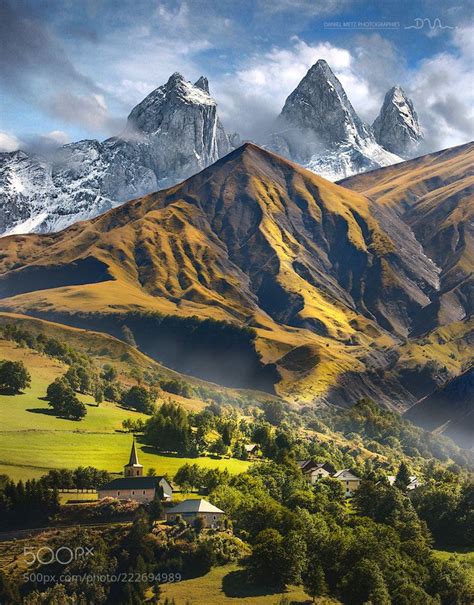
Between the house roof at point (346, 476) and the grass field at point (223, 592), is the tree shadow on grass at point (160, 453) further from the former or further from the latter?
the grass field at point (223, 592)

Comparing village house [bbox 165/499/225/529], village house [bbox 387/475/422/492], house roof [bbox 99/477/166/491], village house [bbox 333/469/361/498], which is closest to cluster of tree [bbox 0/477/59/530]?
house roof [bbox 99/477/166/491]

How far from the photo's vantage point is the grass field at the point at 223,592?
11525cm

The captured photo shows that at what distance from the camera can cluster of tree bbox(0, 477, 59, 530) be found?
440 ft

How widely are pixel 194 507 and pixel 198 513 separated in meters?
2.28

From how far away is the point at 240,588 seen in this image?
120 m

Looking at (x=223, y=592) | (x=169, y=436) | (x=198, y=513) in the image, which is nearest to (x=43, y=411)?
(x=169, y=436)

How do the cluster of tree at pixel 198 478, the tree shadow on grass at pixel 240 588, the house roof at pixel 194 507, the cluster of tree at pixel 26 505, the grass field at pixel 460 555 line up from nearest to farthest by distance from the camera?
the tree shadow on grass at pixel 240 588, the cluster of tree at pixel 26 505, the house roof at pixel 194 507, the grass field at pixel 460 555, the cluster of tree at pixel 198 478

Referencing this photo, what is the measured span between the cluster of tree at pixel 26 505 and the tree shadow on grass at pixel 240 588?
98.7ft

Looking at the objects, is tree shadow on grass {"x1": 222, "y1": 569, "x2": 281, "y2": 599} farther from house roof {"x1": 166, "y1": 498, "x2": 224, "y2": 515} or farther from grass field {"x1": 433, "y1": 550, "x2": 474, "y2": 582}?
grass field {"x1": 433, "y1": 550, "x2": 474, "y2": 582}

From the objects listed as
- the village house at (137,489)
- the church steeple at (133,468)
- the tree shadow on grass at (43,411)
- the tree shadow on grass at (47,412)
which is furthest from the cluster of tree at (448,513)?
the tree shadow on grass at (43,411)

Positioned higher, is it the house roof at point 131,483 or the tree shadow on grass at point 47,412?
the tree shadow on grass at point 47,412

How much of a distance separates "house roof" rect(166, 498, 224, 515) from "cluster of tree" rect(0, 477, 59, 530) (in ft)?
59.0

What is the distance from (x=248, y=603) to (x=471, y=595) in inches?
1258

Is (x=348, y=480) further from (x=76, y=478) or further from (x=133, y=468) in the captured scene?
(x=76, y=478)
